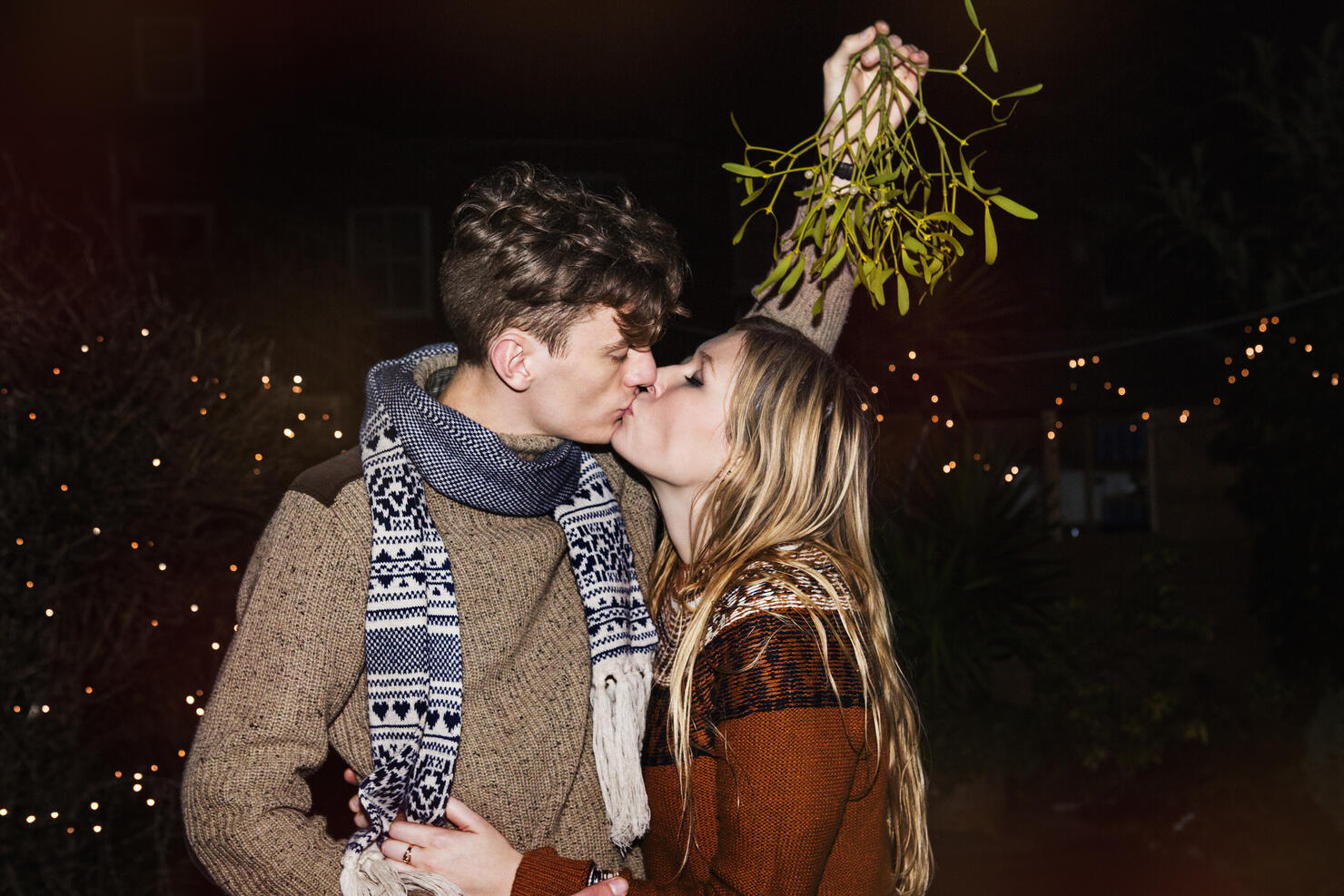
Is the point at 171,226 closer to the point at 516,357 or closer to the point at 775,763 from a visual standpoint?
the point at 516,357

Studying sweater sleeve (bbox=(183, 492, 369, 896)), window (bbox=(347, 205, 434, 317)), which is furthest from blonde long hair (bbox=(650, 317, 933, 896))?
window (bbox=(347, 205, 434, 317))

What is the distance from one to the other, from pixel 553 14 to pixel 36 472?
9.41 feet

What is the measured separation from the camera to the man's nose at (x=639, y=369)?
177cm

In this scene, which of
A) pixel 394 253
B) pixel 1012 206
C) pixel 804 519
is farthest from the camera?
pixel 394 253

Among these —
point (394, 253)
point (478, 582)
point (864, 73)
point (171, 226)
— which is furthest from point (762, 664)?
point (171, 226)

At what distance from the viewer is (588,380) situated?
1.71 metres

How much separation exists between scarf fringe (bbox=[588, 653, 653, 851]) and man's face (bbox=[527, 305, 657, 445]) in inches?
15.6

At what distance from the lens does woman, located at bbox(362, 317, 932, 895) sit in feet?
4.76

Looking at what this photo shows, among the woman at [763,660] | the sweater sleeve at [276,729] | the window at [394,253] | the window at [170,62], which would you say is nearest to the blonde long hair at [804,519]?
the woman at [763,660]

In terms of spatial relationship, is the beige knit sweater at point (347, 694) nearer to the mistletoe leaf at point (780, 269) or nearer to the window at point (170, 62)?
the mistletoe leaf at point (780, 269)

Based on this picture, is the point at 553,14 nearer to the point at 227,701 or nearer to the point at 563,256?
the point at 563,256

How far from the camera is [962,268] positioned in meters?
6.23

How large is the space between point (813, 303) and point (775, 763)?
1034 mm

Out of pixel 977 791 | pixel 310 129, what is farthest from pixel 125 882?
pixel 310 129
